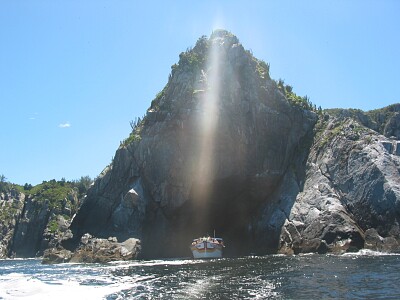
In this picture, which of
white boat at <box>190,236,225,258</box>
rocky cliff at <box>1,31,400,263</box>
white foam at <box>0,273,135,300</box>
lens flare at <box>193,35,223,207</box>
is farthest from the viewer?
lens flare at <box>193,35,223,207</box>

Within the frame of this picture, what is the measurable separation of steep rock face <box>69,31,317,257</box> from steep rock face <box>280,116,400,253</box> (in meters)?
7.31

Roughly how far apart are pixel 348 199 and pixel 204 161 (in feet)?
77.2

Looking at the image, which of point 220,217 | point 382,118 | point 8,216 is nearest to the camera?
point 220,217

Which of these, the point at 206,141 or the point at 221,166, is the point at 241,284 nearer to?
the point at 221,166

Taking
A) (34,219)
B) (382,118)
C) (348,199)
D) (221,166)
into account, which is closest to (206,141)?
(221,166)

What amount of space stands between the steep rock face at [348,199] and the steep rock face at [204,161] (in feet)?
24.0

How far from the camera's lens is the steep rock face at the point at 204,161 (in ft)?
228

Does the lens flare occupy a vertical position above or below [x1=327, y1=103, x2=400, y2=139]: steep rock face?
below

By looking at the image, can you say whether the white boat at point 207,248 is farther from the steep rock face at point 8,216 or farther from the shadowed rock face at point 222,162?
the steep rock face at point 8,216

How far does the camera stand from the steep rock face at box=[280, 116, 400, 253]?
173 ft

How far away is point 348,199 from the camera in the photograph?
58.2 metres

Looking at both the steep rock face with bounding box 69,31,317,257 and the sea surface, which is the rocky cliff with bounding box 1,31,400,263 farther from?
the sea surface

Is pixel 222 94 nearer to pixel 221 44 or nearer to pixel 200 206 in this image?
pixel 221 44

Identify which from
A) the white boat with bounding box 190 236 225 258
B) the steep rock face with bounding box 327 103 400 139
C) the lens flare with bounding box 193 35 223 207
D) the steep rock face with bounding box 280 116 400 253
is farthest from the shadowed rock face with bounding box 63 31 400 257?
the steep rock face with bounding box 327 103 400 139
